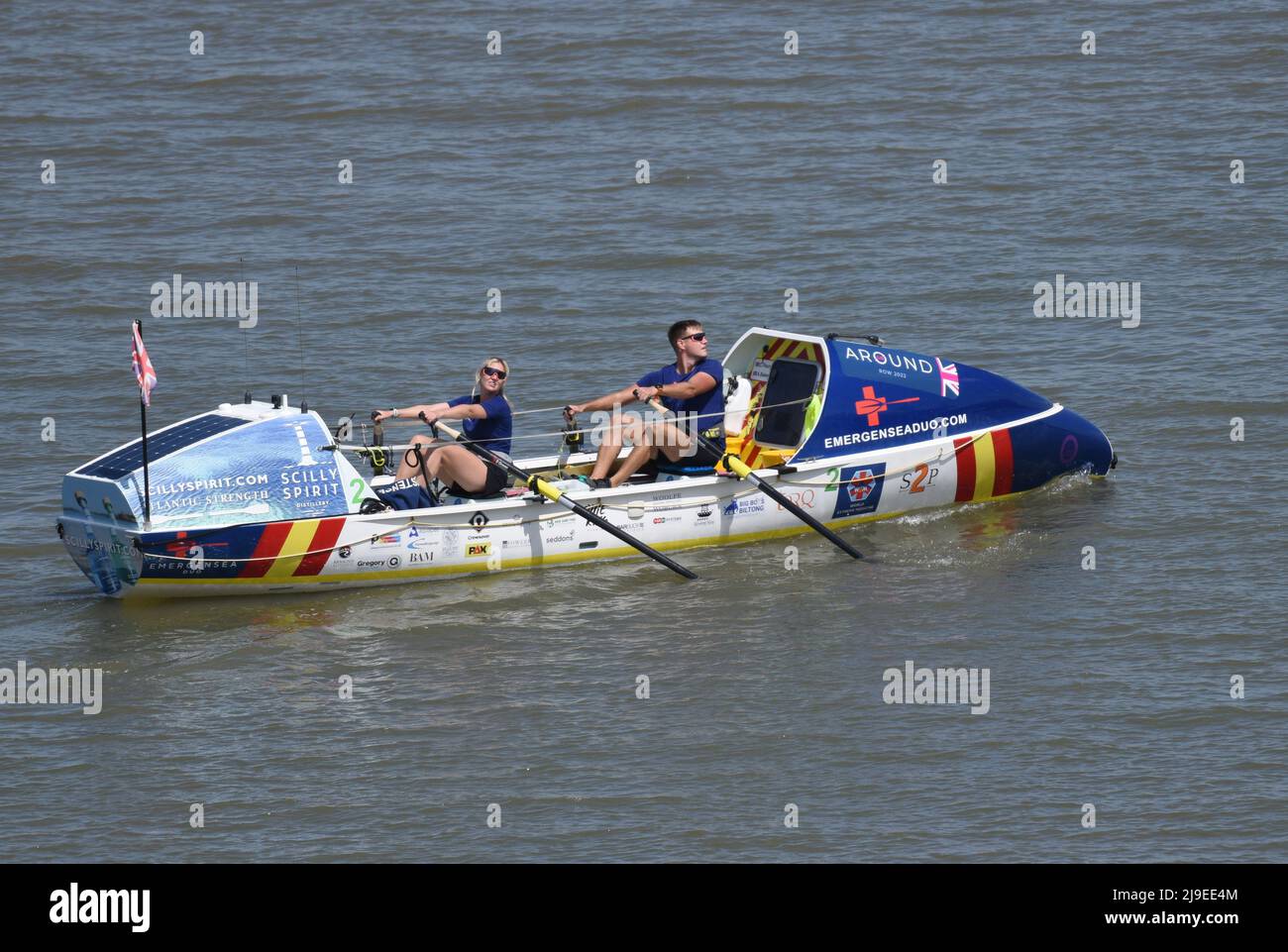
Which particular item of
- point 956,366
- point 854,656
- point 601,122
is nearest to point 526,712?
point 854,656

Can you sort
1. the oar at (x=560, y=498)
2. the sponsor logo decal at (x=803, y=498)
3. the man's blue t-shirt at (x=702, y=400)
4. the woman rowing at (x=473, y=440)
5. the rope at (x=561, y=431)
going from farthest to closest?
the sponsor logo decal at (x=803, y=498) < the man's blue t-shirt at (x=702, y=400) < the woman rowing at (x=473, y=440) < the oar at (x=560, y=498) < the rope at (x=561, y=431)

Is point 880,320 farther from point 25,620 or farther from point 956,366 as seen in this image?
point 25,620

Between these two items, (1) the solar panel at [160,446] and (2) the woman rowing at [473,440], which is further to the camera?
(2) the woman rowing at [473,440]

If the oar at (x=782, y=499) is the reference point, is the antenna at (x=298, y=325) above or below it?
above

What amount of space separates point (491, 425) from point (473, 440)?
0.57 ft

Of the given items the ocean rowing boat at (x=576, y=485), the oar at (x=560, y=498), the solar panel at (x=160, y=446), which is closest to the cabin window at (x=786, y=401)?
the ocean rowing boat at (x=576, y=485)

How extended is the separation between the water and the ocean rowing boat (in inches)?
9.9

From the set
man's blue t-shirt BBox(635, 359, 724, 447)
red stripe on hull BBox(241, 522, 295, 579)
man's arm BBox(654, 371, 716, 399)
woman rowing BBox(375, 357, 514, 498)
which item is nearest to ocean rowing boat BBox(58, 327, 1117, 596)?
red stripe on hull BBox(241, 522, 295, 579)

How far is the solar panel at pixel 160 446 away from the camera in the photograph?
13.7 meters

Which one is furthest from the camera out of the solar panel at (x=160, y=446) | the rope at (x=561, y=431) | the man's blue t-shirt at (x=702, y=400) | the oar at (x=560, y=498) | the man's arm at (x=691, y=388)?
the man's blue t-shirt at (x=702, y=400)

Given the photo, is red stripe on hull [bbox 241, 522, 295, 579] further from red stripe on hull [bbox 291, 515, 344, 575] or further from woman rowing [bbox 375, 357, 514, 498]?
woman rowing [bbox 375, 357, 514, 498]

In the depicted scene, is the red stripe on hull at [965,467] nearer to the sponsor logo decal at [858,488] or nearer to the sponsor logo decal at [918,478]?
the sponsor logo decal at [918,478]

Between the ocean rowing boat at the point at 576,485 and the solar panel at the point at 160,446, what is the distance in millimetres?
16

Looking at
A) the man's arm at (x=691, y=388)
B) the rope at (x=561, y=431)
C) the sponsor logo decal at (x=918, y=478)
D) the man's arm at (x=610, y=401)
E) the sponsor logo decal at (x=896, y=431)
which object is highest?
the man's arm at (x=691, y=388)
